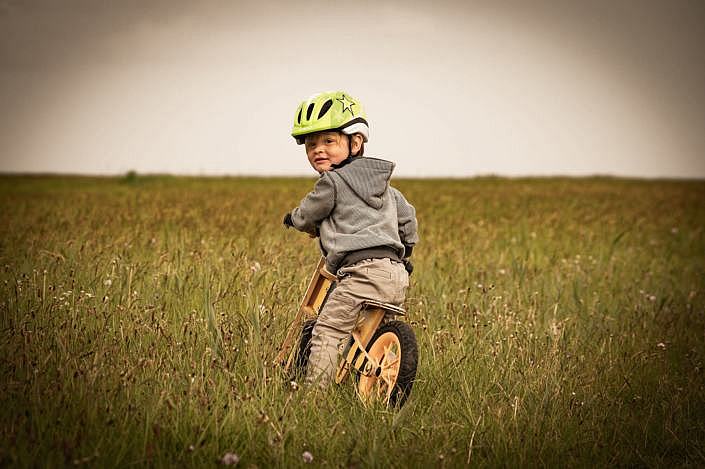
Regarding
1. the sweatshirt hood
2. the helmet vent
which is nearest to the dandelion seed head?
the sweatshirt hood

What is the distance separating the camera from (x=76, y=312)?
5.08 metres

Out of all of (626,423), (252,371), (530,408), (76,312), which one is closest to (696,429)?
(626,423)

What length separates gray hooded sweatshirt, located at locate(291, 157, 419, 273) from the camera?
425 centimetres

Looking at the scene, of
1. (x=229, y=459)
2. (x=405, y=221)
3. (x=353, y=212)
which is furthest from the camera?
(x=405, y=221)

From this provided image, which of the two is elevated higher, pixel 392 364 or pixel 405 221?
pixel 405 221

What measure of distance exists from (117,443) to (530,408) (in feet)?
7.40

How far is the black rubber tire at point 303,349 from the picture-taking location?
452 cm

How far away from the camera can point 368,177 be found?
4.31 meters

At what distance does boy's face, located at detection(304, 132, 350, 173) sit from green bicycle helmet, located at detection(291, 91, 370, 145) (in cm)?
10

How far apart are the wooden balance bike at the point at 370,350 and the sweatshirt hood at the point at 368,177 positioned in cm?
50

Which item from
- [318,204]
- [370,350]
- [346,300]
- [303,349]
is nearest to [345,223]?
[318,204]

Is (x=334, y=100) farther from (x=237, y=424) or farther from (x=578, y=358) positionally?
(x=578, y=358)

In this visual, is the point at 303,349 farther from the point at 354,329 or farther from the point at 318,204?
the point at 318,204

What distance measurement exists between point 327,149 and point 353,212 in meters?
0.42
